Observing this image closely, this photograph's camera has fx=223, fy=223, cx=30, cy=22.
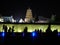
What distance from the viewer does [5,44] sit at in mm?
11781

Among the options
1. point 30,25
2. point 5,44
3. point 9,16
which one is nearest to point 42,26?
point 30,25

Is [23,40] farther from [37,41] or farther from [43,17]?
[43,17]

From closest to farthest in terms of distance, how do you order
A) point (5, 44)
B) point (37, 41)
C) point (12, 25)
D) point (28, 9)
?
point (5, 44) < point (37, 41) < point (12, 25) < point (28, 9)

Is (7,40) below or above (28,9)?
below

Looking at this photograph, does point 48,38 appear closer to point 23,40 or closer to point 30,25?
point 23,40

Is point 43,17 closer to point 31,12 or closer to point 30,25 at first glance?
Answer: point 31,12

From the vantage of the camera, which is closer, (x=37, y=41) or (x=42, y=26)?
(x=37, y=41)

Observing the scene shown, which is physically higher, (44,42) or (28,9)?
(28,9)

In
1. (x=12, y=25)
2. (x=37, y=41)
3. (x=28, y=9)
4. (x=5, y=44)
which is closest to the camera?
(x=5, y=44)

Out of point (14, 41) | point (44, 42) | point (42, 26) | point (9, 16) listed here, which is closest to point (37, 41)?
point (44, 42)

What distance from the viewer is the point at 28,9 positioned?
109 ft

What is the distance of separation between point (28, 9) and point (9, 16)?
3.73 metres

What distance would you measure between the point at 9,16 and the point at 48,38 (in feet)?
74.6

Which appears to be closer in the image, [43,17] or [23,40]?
[23,40]
